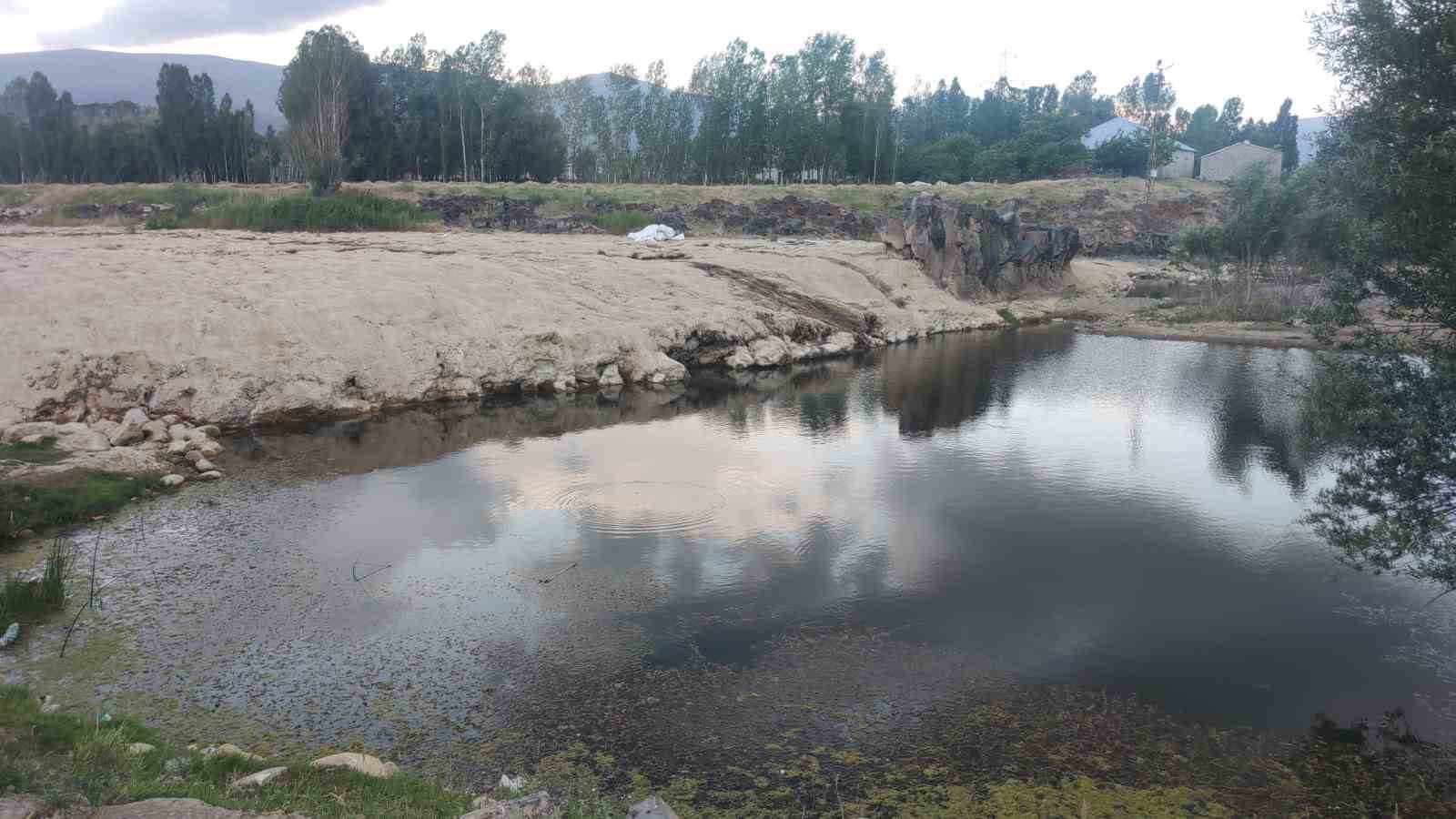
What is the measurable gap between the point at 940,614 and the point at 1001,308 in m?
36.0

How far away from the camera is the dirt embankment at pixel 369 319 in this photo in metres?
19.2

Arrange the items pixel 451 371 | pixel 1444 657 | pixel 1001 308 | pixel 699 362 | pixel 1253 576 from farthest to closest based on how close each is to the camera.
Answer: pixel 1001 308
pixel 699 362
pixel 451 371
pixel 1253 576
pixel 1444 657

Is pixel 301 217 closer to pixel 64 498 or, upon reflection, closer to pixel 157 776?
pixel 64 498

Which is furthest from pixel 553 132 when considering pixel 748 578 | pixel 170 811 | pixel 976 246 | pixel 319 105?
pixel 170 811

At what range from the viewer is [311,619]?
424 inches

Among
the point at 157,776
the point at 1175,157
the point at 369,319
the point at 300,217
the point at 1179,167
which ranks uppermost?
the point at 1175,157

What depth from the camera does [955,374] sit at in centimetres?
2980

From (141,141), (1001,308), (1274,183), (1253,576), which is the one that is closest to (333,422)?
(1253,576)

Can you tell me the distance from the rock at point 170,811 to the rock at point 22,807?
0.97 feet

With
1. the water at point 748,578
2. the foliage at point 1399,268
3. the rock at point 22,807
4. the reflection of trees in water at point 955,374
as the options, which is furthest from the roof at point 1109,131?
the rock at point 22,807

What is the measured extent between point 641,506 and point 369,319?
1185 cm

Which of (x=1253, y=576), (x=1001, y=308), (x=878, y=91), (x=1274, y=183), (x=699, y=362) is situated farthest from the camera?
(x=878, y=91)

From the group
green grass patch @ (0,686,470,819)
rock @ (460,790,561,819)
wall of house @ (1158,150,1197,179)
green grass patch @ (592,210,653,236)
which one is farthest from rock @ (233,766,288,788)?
wall of house @ (1158,150,1197,179)

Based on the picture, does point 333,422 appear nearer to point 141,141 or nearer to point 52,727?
point 52,727
